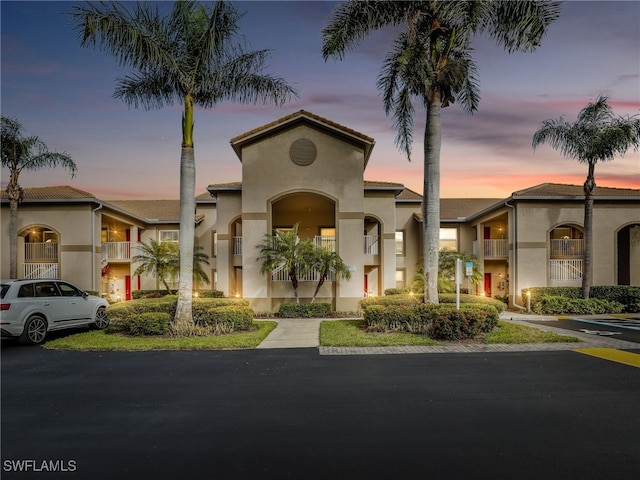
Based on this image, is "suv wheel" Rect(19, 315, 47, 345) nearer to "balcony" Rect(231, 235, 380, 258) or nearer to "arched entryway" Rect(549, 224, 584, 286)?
"balcony" Rect(231, 235, 380, 258)

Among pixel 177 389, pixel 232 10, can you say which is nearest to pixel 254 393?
pixel 177 389

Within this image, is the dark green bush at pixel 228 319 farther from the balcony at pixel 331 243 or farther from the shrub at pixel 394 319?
the balcony at pixel 331 243

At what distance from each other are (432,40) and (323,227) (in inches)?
481

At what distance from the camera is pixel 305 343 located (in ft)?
37.7

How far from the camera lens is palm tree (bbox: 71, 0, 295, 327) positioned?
12.2 m

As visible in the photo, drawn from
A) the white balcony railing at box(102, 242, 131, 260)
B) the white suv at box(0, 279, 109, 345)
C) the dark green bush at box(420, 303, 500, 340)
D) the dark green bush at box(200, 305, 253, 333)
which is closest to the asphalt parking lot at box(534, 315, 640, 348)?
the dark green bush at box(420, 303, 500, 340)

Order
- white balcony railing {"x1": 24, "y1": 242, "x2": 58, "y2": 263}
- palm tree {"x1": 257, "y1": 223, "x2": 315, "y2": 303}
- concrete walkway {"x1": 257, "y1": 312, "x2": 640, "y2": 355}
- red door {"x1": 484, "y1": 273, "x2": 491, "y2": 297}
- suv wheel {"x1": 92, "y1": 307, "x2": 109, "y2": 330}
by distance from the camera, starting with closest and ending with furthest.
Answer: concrete walkway {"x1": 257, "y1": 312, "x2": 640, "y2": 355} < suv wheel {"x1": 92, "y1": 307, "x2": 109, "y2": 330} < palm tree {"x1": 257, "y1": 223, "x2": 315, "y2": 303} < white balcony railing {"x1": 24, "y1": 242, "x2": 58, "y2": 263} < red door {"x1": 484, "y1": 273, "x2": 491, "y2": 297}

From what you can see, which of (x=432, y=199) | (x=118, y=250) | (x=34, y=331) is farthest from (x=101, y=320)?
(x=118, y=250)

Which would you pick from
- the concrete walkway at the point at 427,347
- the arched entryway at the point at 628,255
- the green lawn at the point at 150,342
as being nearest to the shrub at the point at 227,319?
the green lawn at the point at 150,342

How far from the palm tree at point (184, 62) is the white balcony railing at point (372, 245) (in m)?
10.1

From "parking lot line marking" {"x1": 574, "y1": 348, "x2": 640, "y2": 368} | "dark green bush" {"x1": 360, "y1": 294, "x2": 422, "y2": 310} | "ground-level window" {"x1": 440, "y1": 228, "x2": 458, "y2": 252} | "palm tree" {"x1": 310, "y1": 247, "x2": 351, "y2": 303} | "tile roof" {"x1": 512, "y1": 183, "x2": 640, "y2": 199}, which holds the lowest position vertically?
"parking lot line marking" {"x1": 574, "y1": 348, "x2": 640, "y2": 368}

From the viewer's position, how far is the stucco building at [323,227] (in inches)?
762

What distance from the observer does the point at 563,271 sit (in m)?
21.9

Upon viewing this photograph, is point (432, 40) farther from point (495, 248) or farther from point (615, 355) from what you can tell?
point (495, 248)
